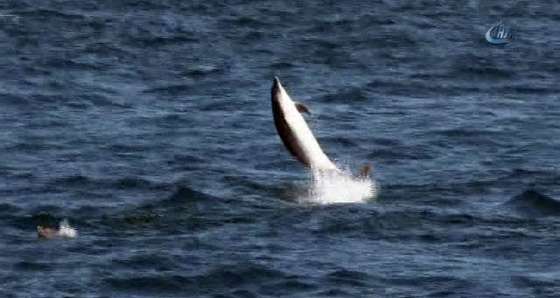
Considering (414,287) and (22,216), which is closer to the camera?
(414,287)

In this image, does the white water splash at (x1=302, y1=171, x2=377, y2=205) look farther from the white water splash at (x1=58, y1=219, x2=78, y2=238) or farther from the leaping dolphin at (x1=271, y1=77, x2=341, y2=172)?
the white water splash at (x1=58, y1=219, x2=78, y2=238)

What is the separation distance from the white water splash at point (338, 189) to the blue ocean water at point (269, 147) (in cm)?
43

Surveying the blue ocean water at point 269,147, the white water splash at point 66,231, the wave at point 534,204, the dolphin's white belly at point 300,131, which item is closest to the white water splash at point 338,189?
the blue ocean water at point 269,147

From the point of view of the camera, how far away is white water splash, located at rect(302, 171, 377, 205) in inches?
1235

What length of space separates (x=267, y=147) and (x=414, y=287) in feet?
34.4

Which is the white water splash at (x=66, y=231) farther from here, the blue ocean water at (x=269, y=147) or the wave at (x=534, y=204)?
the wave at (x=534, y=204)

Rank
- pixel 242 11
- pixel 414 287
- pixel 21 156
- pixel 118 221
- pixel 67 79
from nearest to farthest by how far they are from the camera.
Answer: pixel 414 287, pixel 118 221, pixel 21 156, pixel 67 79, pixel 242 11

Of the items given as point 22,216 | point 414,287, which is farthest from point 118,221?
point 414,287

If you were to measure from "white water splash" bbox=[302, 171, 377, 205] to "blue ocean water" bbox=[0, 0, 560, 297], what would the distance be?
0.43m

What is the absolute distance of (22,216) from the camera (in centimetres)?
3005

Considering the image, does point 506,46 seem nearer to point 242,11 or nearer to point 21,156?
point 242,11

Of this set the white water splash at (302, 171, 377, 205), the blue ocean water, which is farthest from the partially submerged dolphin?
the white water splash at (302, 171, 377, 205)

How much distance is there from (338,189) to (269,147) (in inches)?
196

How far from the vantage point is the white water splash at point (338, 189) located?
31375mm
